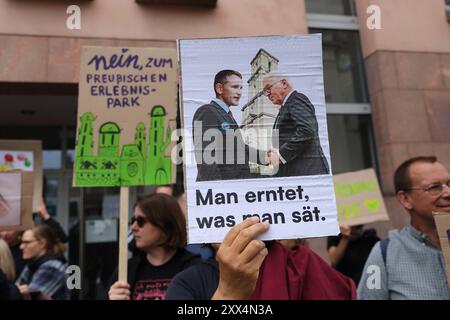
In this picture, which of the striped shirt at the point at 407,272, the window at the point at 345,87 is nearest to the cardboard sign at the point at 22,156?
the striped shirt at the point at 407,272

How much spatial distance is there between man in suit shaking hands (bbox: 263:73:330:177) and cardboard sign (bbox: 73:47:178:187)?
119 cm

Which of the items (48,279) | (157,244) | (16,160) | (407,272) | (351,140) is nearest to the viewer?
(407,272)

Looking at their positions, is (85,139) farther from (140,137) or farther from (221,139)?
(221,139)

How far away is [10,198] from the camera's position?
284cm

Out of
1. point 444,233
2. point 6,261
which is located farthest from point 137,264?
point 444,233

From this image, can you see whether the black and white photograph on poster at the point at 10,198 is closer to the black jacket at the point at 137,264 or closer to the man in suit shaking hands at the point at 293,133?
the black jacket at the point at 137,264

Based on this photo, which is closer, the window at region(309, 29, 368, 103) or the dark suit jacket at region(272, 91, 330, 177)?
the dark suit jacket at region(272, 91, 330, 177)

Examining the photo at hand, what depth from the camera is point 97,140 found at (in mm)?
2600

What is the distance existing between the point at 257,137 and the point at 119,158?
1.28 metres

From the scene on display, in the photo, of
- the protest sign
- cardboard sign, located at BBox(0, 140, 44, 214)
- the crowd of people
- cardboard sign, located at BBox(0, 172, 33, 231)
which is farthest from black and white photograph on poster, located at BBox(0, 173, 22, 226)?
the protest sign

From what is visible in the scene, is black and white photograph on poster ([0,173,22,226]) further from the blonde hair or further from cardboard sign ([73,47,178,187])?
cardboard sign ([73,47,178,187])

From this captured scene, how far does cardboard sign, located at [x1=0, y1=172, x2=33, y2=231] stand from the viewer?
9.20 ft

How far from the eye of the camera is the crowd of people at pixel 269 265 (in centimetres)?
144
